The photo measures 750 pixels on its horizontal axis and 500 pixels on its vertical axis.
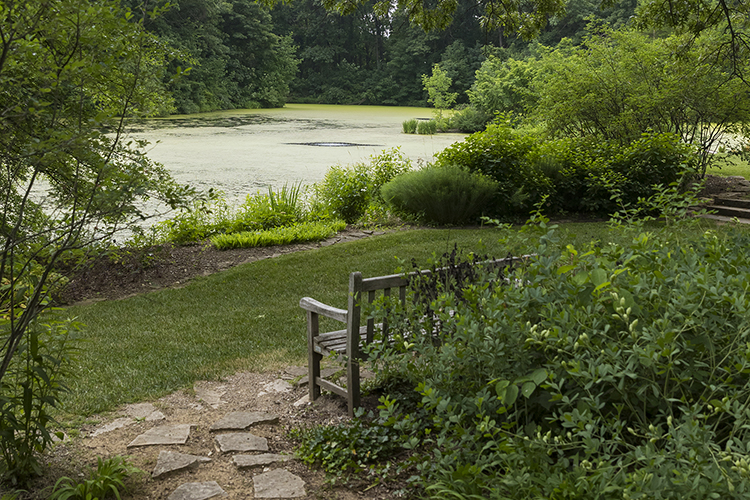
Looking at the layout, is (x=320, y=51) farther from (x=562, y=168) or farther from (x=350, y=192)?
(x=562, y=168)

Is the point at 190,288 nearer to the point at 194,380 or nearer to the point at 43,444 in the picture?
the point at 194,380

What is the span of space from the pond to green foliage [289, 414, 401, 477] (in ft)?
26.4

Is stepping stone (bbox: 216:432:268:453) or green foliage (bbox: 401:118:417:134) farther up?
green foliage (bbox: 401:118:417:134)

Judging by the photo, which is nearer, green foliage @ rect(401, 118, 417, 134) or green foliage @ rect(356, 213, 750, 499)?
green foliage @ rect(356, 213, 750, 499)

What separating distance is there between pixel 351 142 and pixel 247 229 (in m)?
11.4

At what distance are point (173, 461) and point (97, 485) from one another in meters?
0.45

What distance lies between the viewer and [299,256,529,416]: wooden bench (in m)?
3.01

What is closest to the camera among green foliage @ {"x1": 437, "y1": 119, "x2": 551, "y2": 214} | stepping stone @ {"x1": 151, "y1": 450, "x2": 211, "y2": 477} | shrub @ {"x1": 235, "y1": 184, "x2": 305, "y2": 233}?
stepping stone @ {"x1": 151, "y1": 450, "x2": 211, "y2": 477}

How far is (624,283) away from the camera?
2205 mm

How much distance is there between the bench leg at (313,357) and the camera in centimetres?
338

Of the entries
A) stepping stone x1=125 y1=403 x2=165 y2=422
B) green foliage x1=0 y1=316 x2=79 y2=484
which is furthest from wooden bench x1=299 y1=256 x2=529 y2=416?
green foliage x1=0 y1=316 x2=79 y2=484

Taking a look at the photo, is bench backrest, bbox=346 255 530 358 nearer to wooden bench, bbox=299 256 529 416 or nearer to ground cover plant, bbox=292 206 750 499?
wooden bench, bbox=299 256 529 416

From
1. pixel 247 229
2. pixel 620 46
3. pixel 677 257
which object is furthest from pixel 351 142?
pixel 677 257

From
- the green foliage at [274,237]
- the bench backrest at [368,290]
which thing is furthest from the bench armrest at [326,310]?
the green foliage at [274,237]
